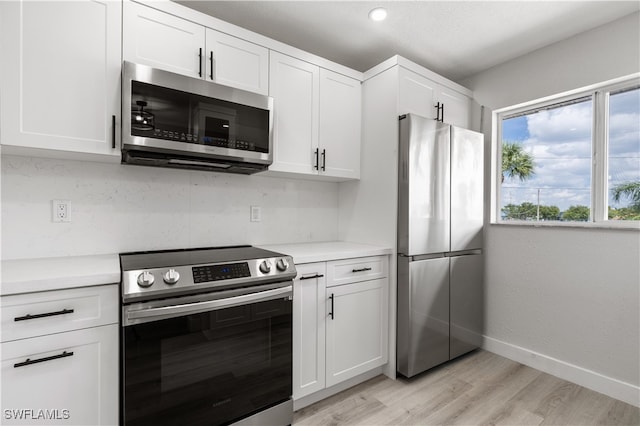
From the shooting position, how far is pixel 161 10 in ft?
5.56

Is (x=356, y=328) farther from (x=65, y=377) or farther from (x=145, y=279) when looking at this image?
(x=65, y=377)

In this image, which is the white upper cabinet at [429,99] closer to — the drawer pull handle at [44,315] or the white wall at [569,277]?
the white wall at [569,277]

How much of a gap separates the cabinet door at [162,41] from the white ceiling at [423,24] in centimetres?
41

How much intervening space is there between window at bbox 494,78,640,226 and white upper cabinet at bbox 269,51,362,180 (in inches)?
57.0

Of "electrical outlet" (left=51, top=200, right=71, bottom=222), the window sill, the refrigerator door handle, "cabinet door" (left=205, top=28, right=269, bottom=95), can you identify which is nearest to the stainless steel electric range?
"electrical outlet" (left=51, top=200, right=71, bottom=222)

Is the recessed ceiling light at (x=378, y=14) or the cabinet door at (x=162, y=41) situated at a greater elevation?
the recessed ceiling light at (x=378, y=14)

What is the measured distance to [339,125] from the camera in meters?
2.45

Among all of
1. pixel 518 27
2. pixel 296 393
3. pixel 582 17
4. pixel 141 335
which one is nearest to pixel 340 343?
pixel 296 393

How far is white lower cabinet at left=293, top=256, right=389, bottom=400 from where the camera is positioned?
192 centimetres

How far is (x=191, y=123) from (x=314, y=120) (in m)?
0.91

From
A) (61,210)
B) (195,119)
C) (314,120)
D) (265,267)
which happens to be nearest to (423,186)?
(314,120)

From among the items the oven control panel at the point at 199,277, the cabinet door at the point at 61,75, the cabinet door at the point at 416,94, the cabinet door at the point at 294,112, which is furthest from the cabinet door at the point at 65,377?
the cabinet door at the point at 416,94

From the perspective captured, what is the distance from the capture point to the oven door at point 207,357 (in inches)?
53.4

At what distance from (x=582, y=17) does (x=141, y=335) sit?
326 cm
